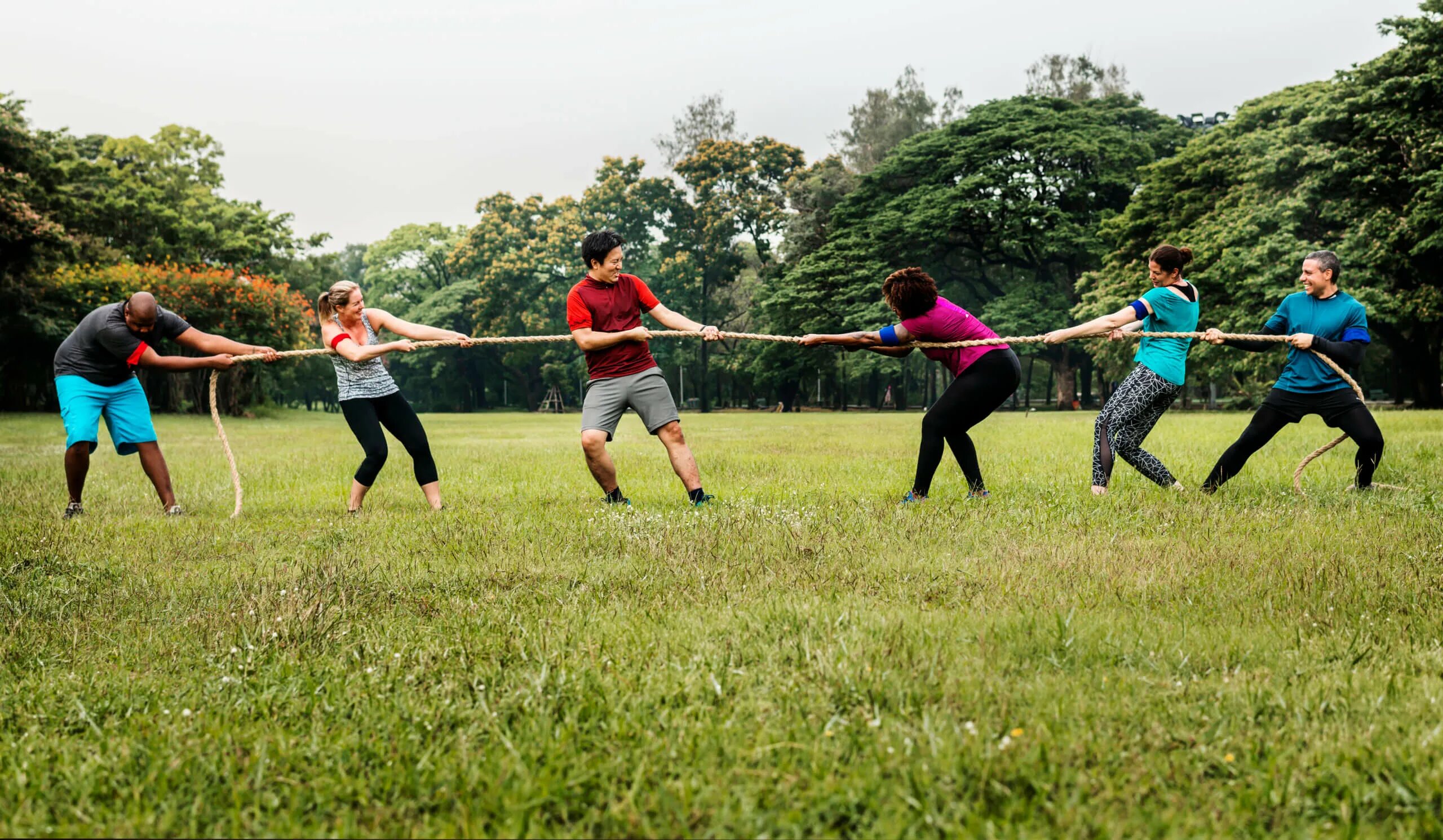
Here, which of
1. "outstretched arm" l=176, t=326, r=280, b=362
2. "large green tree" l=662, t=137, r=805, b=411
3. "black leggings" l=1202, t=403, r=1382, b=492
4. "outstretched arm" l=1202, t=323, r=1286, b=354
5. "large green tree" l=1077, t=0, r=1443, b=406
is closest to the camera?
"outstretched arm" l=1202, t=323, r=1286, b=354

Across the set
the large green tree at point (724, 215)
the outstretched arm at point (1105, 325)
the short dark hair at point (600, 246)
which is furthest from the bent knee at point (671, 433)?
the large green tree at point (724, 215)

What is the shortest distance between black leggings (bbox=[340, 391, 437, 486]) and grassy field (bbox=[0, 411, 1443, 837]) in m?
1.08

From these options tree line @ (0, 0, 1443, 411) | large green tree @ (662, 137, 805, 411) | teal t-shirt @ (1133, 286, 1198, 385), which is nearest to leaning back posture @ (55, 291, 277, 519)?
teal t-shirt @ (1133, 286, 1198, 385)

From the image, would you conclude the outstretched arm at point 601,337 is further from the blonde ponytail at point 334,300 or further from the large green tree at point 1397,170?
the large green tree at point 1397,170

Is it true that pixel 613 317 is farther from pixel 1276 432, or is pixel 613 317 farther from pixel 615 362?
pixel 1276 432

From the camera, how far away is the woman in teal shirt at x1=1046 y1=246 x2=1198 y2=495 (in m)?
7.57

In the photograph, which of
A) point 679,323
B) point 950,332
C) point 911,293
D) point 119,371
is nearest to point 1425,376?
point 950,332

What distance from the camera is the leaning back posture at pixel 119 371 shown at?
7.96 m

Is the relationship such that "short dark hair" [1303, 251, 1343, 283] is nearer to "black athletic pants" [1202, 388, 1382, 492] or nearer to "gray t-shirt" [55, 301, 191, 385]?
"black athletic pants" [1202, 388, 1382, 492]

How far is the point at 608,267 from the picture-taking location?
7.72 meters

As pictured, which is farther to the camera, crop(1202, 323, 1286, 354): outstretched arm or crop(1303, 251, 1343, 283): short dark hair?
crop(1303, 251, 1343, 283): short dark hair

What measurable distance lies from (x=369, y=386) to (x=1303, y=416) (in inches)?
315

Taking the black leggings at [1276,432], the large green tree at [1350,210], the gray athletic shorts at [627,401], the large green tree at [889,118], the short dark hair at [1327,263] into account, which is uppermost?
the large green tree at [889,118]

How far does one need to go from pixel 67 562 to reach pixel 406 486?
16.1ft
